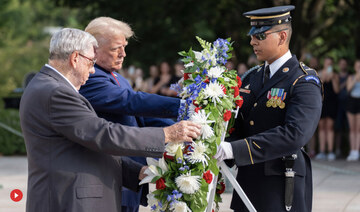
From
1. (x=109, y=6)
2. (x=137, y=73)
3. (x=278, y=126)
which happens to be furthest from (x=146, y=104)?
(x=109, y=6)

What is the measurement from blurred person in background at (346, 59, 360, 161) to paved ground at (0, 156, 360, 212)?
0.32 meters

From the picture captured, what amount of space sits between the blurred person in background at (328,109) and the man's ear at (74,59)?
943 cm

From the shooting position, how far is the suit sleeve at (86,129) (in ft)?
10.7

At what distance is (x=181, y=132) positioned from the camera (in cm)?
352

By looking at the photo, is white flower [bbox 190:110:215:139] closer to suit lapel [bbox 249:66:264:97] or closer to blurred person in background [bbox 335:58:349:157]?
suit lapel [bbox 249:66:264:97]

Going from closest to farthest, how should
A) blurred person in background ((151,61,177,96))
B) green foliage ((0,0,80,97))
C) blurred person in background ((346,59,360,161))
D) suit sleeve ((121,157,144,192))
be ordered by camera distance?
suit sleeve ((121,157,144,192)) < blurred person in background ((346,59,360,161)) < blurred person in background ((151,61,177,96)) < green foliage ((0,0,80,97))

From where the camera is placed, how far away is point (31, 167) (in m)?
3.42

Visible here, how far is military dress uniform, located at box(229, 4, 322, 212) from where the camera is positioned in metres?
3.68

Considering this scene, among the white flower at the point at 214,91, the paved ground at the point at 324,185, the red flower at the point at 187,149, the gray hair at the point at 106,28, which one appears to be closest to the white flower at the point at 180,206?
the red flower at the point at 187,149

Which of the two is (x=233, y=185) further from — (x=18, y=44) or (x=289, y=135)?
(x=18, y=44)

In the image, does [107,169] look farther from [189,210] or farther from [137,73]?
[137,73]

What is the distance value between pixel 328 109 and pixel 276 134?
8993 mm

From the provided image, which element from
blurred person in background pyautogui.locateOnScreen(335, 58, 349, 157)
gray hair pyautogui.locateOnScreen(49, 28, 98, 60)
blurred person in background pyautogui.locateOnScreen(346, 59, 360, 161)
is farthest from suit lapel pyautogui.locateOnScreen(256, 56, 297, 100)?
blurred person in background pyautogui.locateOnScreen(335, 58, 349, 157)

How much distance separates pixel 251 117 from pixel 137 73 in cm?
1065
